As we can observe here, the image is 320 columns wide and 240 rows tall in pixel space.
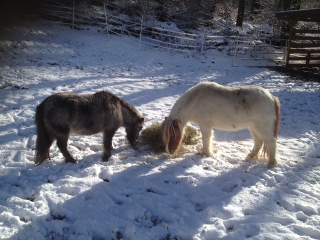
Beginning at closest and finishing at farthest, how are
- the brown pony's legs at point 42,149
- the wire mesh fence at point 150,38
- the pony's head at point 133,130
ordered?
the brown pony's legs at point 42,149 → the pony's head at point 133,130 → the wire mesh fence at point 150,38

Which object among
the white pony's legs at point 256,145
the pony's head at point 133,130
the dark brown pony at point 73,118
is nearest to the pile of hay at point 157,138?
the pony's head at point 133,130

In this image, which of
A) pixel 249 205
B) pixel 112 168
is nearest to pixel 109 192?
pixel 112 168

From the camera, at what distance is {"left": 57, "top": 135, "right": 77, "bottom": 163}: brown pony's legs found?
4688 mm

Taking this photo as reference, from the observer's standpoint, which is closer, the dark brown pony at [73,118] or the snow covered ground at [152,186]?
the snow covered ground at [152,186]

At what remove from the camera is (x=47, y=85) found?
928 cm

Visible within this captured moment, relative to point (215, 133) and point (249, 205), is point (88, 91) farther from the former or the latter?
point (249, 205)

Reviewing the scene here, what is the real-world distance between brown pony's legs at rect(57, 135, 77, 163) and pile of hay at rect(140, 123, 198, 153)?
174 centimetres

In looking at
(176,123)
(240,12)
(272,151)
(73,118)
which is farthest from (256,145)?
(240,12)

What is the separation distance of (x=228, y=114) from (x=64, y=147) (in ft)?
10.5

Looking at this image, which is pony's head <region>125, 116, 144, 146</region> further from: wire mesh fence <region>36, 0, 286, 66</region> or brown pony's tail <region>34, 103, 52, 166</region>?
wire mesh fence <region>36, 0, 286, 66</region>

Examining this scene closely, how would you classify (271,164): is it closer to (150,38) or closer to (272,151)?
(272,151)

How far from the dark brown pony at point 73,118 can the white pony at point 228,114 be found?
3.79 feet

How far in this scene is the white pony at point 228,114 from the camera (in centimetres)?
500

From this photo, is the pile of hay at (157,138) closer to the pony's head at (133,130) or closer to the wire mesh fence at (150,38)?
the pony's head at (133,130)
